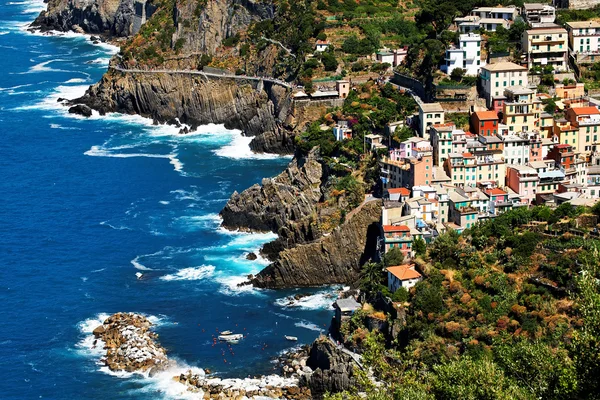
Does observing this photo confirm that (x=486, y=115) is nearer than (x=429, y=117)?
Yes

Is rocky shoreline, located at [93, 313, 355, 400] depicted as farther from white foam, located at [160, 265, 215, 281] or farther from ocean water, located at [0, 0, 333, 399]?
white foam, located at [160, 265, 215, 281]

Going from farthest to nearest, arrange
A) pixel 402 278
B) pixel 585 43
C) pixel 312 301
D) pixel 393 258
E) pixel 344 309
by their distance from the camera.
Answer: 1. pixel 585 43
2. pixel 312 301
3. pixel 393 258
4. pixel 344 309
5. pixel 402 278

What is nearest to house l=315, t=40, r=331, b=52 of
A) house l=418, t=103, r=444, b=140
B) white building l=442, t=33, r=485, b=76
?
white building l=442, t=33, r=485, b=76

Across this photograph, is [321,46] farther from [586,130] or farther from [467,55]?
[586,130]

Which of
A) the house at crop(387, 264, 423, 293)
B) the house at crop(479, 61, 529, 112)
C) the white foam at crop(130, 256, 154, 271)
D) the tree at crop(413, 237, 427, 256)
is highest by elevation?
the house at crop(479, 61, 529, 112)

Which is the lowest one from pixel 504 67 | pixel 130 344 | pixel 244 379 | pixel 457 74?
pixel 244 379

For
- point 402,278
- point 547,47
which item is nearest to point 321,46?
point 547,47

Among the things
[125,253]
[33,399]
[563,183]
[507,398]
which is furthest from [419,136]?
[507,398]
